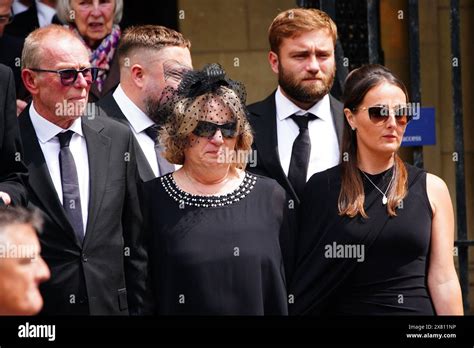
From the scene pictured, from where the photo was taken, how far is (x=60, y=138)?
5.30 m

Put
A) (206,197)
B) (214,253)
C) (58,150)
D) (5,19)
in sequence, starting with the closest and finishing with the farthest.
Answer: (214,253)
(206,197)
(58,150)
(5,19)

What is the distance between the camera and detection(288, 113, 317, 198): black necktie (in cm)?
553

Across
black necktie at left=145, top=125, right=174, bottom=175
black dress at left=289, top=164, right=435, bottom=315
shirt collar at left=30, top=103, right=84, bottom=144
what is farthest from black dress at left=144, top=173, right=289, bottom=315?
black necktie at left=145, top=125, right=174, bottom=175

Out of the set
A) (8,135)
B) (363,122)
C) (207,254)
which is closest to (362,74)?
(363,122)

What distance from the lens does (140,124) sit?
5.84 metres

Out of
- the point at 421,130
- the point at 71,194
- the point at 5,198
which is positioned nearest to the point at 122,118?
the point at 71,194

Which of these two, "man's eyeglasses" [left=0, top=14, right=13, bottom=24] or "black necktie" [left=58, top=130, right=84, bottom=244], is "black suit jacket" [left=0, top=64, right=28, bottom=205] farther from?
"man's eyeglasses" [left=0, top=14, right=13, bottom=24]

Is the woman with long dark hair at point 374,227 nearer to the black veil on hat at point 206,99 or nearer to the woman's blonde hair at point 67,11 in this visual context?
the black veil on hat at point 206,99

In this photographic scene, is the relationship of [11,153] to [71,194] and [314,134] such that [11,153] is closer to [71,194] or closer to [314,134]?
[71,194]

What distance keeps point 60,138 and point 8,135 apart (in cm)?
26

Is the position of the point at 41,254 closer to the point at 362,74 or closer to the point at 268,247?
the point at 268,247

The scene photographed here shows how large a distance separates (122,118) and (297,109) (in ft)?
2.58

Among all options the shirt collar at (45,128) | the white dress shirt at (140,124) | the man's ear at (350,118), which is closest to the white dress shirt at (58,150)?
the shirt collar at (45,128)

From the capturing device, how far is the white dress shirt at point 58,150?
526 centimetres
